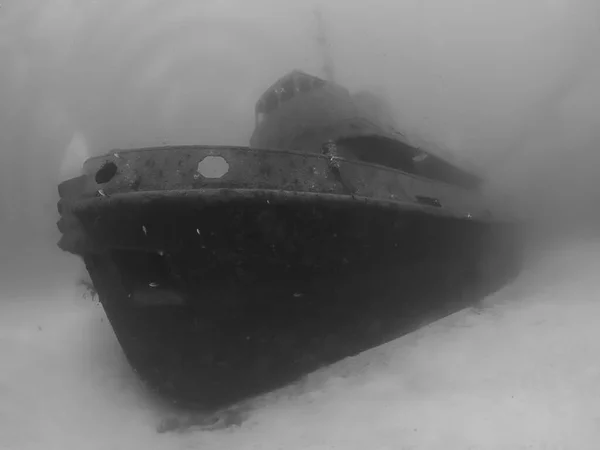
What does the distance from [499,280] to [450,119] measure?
1503 centimetres

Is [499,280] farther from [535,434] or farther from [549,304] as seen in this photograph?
[535,434]

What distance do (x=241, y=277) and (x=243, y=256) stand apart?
25 cm

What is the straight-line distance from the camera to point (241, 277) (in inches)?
168

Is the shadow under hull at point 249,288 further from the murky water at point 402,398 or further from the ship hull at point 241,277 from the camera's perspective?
the murky water at point 402,398

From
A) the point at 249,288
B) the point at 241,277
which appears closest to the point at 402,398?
the point at 249,288

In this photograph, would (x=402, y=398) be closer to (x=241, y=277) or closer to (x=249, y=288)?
(x=249, y=288)

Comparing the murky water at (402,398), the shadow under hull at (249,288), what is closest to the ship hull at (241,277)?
the shadow under hull at (249,288)

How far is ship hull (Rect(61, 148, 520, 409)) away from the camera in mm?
3967

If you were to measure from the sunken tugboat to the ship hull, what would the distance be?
0.01m

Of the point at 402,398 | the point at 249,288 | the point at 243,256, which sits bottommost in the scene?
the point at 402,398

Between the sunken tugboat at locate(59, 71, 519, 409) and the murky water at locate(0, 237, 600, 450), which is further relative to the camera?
the sunken tugboat at locate(59, 71, 519, 409)

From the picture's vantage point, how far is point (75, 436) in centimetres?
400

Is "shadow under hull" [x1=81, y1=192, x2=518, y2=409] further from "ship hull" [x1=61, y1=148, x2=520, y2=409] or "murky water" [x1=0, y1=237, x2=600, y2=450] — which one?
"murky water" [x1=0, y1=237, x2=600, y2=450]

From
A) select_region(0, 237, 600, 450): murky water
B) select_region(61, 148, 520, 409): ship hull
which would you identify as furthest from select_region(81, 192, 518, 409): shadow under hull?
select_region(0, 237, 600, 450): murky water
